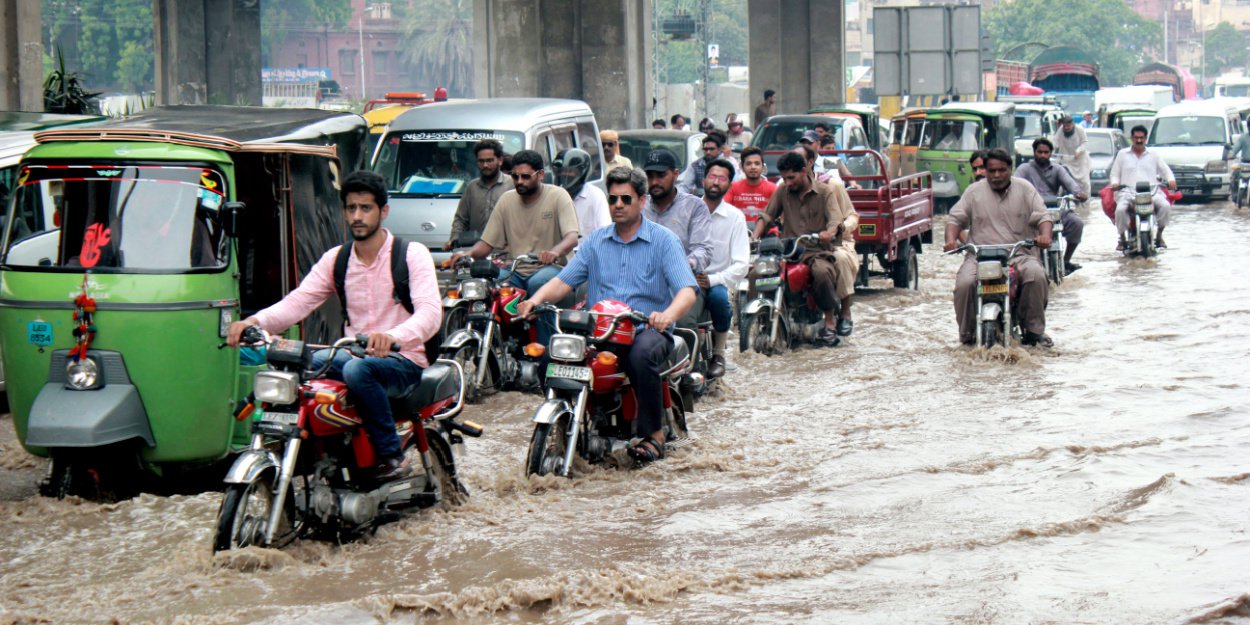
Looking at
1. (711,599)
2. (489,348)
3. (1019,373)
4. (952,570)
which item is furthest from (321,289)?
(1019,373)

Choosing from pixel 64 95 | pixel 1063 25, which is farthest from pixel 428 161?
Answer: pixel 1063 25

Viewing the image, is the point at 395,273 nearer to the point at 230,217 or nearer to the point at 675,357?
the point at 230,217

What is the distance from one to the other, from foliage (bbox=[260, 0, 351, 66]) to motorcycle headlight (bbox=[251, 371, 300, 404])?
84575 millimetres

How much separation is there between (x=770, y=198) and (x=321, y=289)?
22.9ft

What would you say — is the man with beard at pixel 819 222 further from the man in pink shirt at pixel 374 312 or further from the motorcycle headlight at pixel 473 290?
the man in pink shirt at pixel 374 312

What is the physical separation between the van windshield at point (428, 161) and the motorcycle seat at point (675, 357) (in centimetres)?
565

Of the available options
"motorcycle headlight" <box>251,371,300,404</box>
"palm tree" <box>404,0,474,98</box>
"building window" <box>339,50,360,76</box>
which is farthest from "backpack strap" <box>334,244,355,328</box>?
"building window" <box>339,50,360,76</box>

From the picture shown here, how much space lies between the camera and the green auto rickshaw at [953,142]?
87.9ft

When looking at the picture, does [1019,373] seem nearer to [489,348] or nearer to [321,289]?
[489,348]

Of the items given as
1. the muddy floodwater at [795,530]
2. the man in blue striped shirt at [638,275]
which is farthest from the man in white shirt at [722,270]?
the man in blue striped shirt at [638,275]

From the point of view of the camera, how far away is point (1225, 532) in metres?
6.66

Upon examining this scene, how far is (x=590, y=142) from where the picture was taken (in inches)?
589

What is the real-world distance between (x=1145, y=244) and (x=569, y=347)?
13.4 meters

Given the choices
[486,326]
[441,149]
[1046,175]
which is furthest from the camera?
[1046,175]
